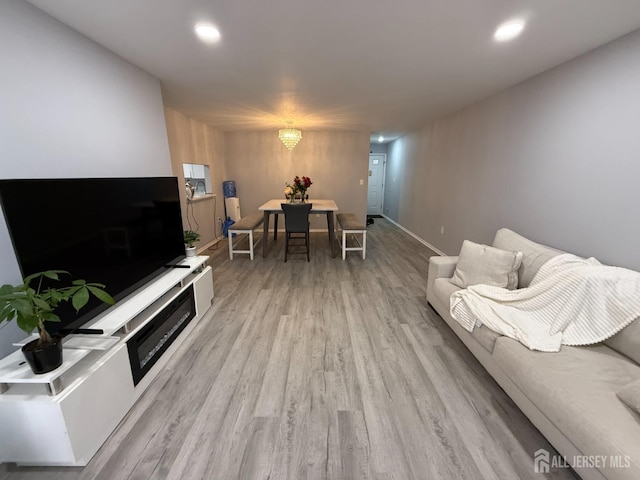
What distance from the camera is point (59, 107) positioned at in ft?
5.24

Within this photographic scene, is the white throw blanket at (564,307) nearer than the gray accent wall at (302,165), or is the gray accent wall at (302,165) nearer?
the white throw blanket at (564,307)

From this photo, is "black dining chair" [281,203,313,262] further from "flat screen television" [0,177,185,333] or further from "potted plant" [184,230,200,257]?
"flat screen television" [0,177,185,333]

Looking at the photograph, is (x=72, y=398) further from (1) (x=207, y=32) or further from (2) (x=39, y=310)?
(1) (x=207, y=32)

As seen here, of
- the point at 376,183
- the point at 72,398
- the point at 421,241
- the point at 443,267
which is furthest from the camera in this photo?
the point at 376,183

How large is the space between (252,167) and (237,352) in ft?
15.0

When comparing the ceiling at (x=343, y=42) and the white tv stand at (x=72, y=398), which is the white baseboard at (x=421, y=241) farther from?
the white tv stand at (x=72, y=398)

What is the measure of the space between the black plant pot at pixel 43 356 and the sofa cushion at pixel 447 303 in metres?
2.37

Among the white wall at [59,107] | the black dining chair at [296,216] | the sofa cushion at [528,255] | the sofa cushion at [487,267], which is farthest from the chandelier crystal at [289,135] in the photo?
the sofa cushion at [528,255]

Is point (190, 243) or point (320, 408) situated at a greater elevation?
point (190, 243)

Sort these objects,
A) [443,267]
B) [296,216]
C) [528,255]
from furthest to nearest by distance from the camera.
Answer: [296,216], [443,267], [528,255]

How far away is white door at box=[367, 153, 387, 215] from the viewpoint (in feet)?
27.1

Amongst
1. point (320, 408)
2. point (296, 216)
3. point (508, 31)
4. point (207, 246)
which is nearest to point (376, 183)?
point (296, 216)

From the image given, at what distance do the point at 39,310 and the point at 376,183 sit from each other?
27.0 ft

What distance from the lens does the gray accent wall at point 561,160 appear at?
69.6 inches
